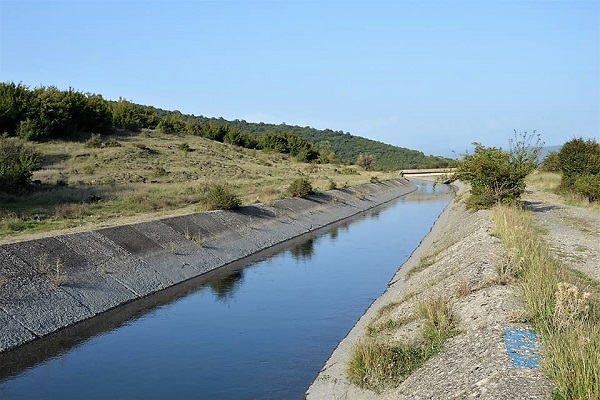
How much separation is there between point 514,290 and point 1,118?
5043 cm

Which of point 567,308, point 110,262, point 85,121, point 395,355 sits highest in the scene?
point 85,121

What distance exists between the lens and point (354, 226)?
42.2 m

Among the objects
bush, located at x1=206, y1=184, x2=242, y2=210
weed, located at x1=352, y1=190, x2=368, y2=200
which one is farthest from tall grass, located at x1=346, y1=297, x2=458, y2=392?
weed, located at x1=352, y1=190, x2=368, y2=200

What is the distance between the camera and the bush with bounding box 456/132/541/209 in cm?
3089

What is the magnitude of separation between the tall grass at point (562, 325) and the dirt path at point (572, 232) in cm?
314

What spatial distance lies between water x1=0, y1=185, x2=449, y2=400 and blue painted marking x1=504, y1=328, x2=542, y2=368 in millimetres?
4569

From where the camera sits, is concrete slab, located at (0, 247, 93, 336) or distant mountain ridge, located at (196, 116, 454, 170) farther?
distant mountain ridge, located at (196, 116, 454, 170)

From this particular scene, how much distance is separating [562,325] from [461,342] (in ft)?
6.31

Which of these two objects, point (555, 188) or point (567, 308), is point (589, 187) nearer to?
point (555, 188)

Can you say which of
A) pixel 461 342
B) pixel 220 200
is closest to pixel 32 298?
pixel 461 342

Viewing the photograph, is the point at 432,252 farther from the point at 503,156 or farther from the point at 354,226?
the point at 354,226

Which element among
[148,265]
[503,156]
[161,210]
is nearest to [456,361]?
[148,265]

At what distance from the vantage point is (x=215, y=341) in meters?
16.0

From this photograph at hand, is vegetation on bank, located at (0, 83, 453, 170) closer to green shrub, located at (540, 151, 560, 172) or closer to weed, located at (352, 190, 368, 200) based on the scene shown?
weed, located at (352, 190, 368, 200)
